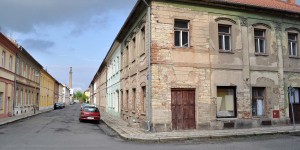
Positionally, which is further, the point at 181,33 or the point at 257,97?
the point at 257,97

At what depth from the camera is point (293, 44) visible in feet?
64.9

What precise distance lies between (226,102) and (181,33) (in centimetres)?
491

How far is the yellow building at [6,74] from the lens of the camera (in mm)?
25577

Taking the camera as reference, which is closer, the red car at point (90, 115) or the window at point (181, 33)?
the window at point (181, 33)

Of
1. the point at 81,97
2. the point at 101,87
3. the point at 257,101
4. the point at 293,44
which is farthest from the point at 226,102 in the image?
the point at 81,97

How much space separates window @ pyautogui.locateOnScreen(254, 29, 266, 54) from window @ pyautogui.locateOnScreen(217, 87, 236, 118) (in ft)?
10.8

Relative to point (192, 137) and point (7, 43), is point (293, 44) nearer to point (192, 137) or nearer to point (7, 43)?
point (192, 137)

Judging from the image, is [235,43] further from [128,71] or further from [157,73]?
[128,71]

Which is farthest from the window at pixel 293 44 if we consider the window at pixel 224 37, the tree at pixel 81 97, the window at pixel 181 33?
the tree at pixel 81 97

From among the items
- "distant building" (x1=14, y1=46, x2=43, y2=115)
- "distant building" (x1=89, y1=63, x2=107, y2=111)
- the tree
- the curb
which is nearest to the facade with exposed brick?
the curb

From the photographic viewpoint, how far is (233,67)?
57.0ft

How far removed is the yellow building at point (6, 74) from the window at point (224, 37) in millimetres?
17589

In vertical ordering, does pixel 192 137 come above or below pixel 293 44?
below

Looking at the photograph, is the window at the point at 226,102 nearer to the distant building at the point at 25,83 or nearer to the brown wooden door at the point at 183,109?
the brown wooden door at the point at 183,109
